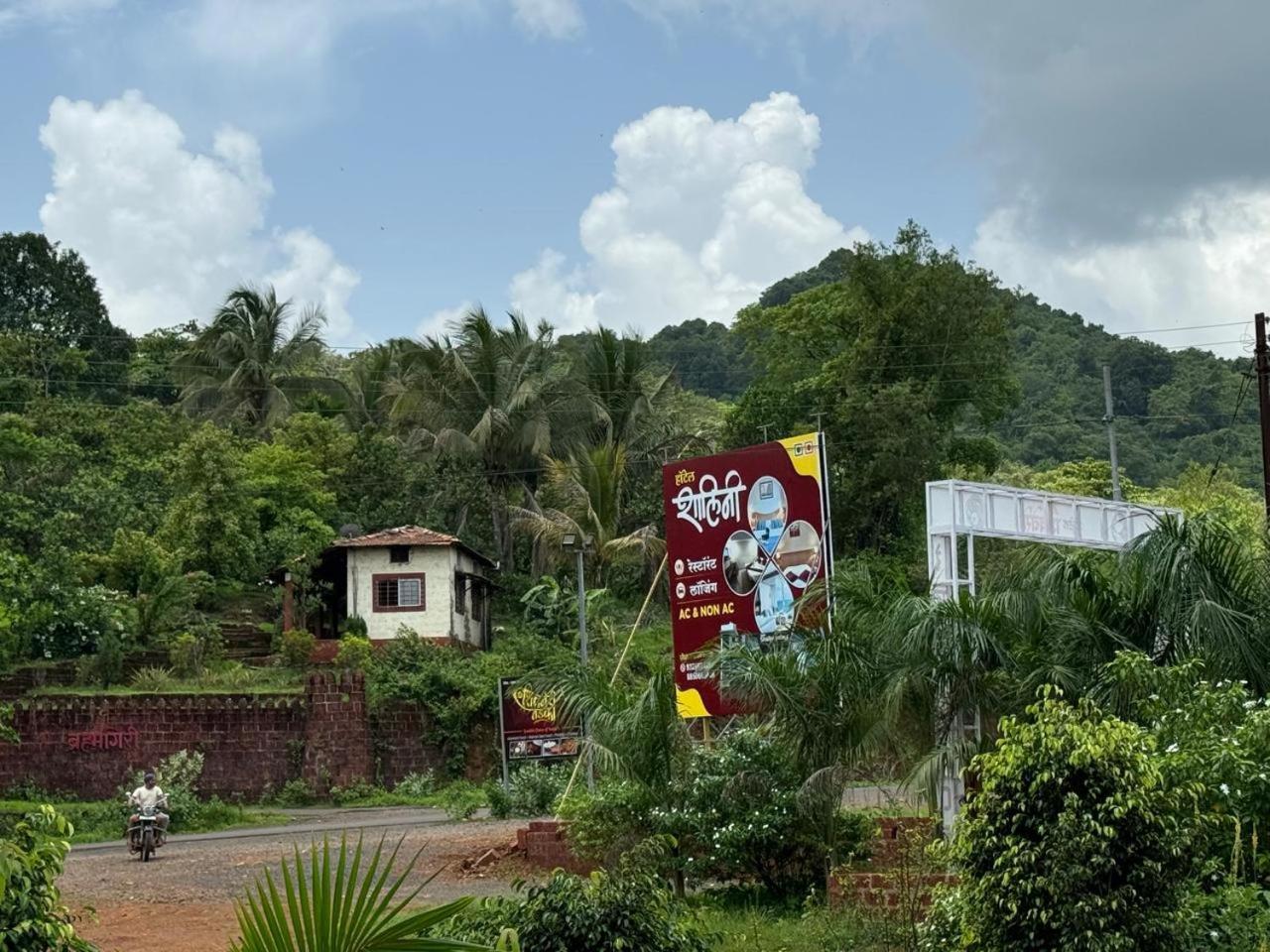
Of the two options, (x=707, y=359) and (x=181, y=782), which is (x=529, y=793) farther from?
(x=707, y=359)

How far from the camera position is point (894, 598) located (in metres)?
16.4

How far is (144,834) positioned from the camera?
23516 mm

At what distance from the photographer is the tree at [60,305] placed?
60281 mm

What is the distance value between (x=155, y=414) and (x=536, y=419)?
11288 mm

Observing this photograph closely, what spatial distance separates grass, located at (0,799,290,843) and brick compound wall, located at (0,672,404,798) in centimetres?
155

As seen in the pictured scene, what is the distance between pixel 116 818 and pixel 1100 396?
2071 inches

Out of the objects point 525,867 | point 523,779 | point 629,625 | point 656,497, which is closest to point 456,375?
point 656,497

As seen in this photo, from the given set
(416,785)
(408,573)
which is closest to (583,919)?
(416,785)

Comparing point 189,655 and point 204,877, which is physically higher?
point 189,655

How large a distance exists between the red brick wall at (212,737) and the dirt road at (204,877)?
5104 mm

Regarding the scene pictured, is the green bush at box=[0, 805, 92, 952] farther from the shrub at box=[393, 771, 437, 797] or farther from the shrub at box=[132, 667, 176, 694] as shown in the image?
the shrub at box=[132, 667, 176, 694]

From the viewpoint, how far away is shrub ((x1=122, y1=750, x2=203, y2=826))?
98.2ft

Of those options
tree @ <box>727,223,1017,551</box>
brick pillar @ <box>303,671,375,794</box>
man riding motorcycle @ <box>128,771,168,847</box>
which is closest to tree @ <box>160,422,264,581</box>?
brick pillar @ <box>303,671,375,794</box>

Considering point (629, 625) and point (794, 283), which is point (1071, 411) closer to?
point (794, 283)
